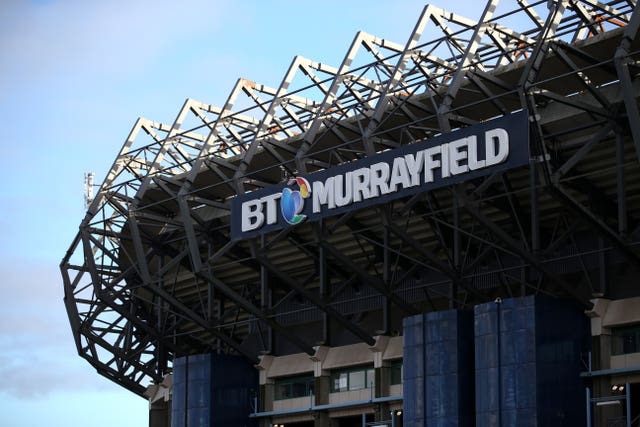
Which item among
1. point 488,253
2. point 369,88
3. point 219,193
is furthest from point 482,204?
point 219,193

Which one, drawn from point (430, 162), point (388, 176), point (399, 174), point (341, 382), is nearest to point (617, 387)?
point (430, 162)

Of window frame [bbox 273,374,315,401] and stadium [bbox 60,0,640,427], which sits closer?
stadium [bbox 60,0,640,427]

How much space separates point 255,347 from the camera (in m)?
81.8

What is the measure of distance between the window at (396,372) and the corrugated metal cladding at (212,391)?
35.5 feet

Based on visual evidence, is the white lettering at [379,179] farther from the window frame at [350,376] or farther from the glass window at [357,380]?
the glass window at [357,380]

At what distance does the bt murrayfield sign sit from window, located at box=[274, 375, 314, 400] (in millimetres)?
11212

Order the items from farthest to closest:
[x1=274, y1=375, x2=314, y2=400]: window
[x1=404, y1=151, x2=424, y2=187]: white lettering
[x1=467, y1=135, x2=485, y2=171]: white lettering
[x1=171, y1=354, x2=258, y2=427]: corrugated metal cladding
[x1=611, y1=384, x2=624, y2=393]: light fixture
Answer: [x1=171, y1=354, x2=258, y2=427]: corrugated metal cladding < [x1=274, y1=375, x2=314, y2=400]: window < [x1=404, y1=151, x2=424, y2=187]: white lettering < [x1=611, y1=384, x2=624, y2=393]: light fixture < [x1=467, y1=135, x2=485, y2=171]: white lettering

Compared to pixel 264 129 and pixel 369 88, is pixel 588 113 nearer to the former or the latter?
pixel 369 88

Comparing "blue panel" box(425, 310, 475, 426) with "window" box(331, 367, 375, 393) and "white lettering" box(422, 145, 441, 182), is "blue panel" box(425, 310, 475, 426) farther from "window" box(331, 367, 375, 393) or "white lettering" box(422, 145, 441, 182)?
"window" box(331, 367, 375, 393)

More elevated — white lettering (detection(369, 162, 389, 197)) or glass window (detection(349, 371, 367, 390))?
white lettering (detection(369, 162, 389, 197))

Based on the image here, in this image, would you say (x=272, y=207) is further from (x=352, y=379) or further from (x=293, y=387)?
(x=293, y=387)

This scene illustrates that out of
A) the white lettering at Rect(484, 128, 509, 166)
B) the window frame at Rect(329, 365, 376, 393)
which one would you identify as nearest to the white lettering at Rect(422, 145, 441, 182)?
the white lettering at Rect(484, 128, 509, 166)

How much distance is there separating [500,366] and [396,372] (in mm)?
11019

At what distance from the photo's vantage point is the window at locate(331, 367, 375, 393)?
73.6 m
